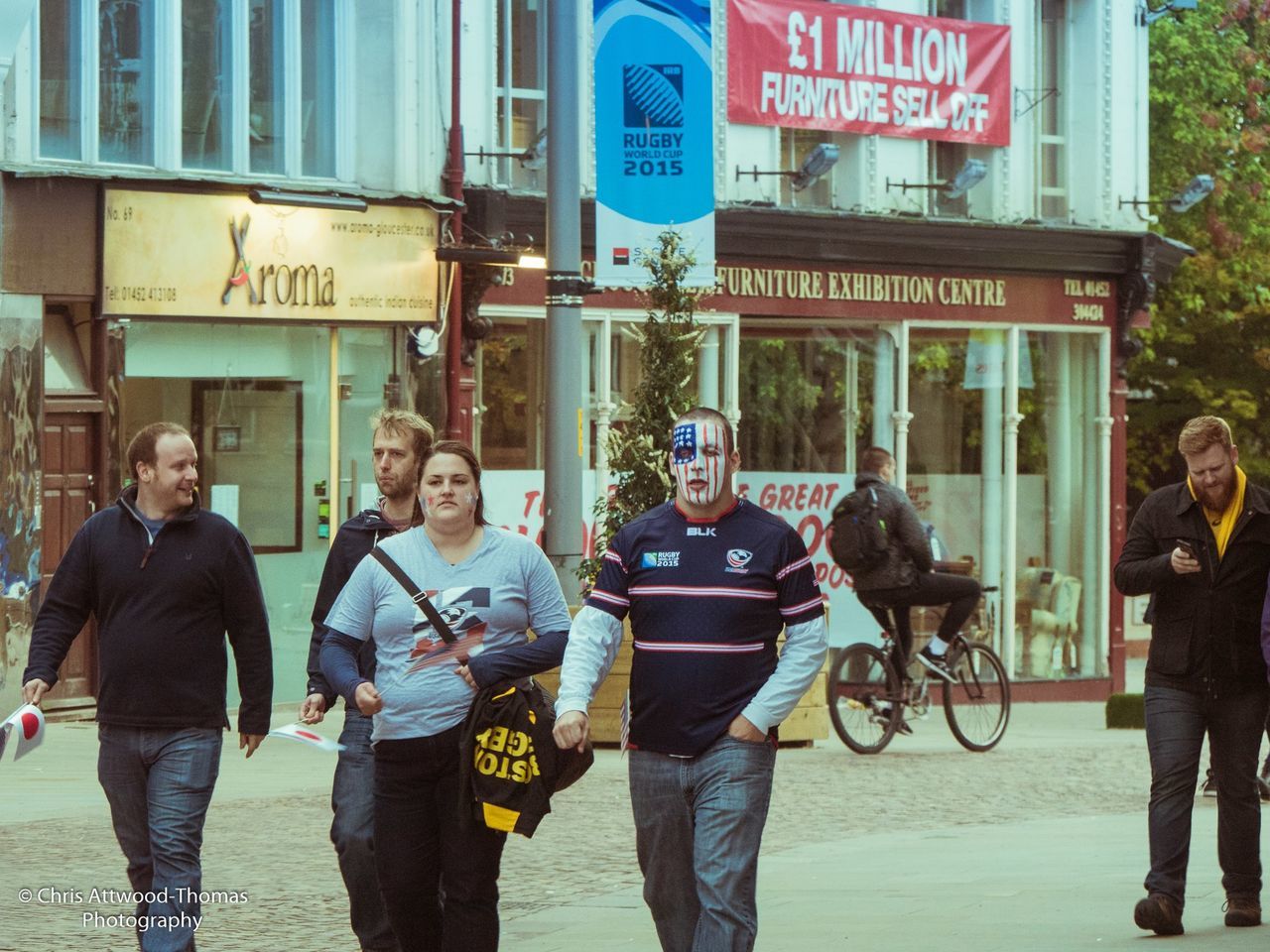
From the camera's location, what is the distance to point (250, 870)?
9914 mm

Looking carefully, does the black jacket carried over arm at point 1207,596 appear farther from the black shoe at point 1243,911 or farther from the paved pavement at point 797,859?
the paved pavement at point 797,859

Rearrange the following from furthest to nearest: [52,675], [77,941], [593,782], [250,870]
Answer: [593,782] → [250,870] → [77,941] → [52,675]

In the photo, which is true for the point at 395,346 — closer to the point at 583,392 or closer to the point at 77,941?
the point at 583,392

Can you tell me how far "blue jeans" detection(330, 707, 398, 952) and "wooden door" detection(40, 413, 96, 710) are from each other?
9.45 meters

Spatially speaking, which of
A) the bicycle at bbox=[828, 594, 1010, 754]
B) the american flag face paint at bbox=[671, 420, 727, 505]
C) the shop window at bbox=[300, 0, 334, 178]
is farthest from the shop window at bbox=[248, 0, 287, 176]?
the american flag face paint at bbox=[671, 420, 727, 505]

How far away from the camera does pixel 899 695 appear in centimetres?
1520

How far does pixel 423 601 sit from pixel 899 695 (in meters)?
9.00

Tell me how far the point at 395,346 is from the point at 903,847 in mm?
8798

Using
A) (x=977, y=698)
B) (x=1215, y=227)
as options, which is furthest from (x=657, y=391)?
(x=1215, y=227)

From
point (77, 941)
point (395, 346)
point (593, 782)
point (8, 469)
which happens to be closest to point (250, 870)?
point (77, 941)

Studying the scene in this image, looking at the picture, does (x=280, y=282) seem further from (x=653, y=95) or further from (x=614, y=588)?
(x=614, y=588)

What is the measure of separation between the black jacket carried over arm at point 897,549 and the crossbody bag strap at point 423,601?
8733 mm

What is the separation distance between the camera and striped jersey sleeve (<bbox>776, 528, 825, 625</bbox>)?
6316 millimetres

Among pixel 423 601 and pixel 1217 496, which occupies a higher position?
pixel 1217 496
